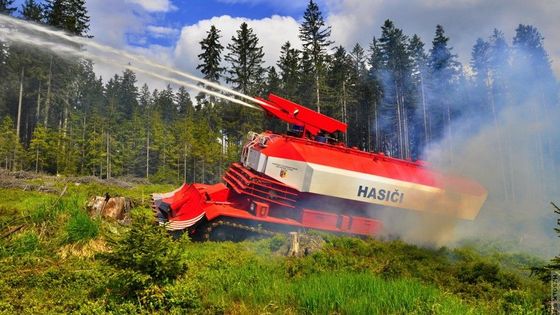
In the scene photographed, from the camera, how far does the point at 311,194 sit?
1330cm

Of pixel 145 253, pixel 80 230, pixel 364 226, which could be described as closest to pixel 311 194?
pixel 364 226

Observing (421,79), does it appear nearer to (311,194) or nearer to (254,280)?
(311,194)

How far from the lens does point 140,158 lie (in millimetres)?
71188

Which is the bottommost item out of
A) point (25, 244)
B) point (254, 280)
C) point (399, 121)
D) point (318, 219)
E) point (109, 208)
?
point (25, 244)

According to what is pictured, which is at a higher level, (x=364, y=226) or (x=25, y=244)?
(x=364, y=226)

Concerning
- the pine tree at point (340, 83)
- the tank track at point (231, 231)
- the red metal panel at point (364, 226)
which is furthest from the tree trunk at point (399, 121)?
the tank track at point (231, 231)

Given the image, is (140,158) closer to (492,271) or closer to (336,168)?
(336,168)

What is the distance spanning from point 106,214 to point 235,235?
185 inches

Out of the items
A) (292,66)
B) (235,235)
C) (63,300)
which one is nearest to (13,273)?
(63,300)

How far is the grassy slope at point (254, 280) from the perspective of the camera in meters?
6.07

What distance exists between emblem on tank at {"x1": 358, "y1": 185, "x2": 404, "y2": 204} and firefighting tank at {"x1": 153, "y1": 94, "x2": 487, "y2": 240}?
3 cm

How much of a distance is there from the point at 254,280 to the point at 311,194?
626 centimetres

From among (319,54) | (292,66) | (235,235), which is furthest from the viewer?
(292,66)

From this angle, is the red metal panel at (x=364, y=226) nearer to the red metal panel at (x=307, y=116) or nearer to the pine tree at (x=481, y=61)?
the red metal panel at (x=307, y=116)
